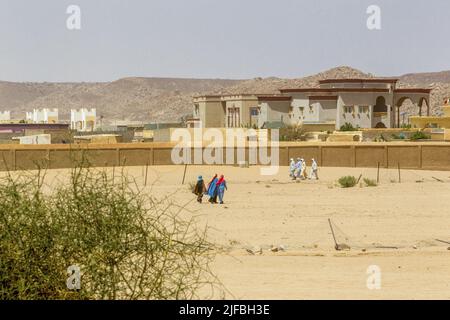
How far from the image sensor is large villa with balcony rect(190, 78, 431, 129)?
229 feet

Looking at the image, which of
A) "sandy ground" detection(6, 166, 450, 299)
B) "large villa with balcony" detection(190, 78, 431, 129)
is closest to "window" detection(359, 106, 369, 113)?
"large villa with balcony" detection(190, 78, 431, 129)

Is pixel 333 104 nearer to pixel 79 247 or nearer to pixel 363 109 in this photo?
pixel 363 109

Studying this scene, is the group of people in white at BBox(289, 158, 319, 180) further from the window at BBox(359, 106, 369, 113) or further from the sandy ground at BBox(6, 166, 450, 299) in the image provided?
the window at BBox(359, 106, 369, 113)

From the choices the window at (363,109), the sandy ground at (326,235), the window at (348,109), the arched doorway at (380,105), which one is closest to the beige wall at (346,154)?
the sandy ground at (326,235)

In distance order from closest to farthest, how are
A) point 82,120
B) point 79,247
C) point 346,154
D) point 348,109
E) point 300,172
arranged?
point 79,247, point 300,172, point 346,154, point 348,109, point 82,120

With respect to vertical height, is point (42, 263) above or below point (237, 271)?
above

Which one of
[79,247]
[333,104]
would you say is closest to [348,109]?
[333,104]

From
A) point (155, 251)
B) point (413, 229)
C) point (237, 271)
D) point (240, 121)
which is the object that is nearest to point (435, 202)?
point (413, 229)

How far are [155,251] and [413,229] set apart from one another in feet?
48.9

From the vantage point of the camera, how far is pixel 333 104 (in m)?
70.2

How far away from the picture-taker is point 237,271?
636 inches

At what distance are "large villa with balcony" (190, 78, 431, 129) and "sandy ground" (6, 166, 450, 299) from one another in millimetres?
30021

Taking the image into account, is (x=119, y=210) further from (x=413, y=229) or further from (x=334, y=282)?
(x=413, y=229)

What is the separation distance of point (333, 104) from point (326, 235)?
1951 inches
